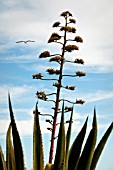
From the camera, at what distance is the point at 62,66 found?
26.7 feet

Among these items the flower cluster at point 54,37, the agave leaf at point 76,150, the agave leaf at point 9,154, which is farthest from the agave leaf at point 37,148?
the flower cluster at point 54,37

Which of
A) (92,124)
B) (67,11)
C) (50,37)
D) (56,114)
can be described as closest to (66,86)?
(50,37)

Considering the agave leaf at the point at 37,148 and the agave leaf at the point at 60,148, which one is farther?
the agave leaf at the point at 37,148

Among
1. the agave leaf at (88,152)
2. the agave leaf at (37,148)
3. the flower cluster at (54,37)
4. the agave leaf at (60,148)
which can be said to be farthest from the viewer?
the flower cluster at (54,37)

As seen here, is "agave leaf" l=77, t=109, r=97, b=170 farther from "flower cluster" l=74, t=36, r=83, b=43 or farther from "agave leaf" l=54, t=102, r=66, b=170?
"flower cluster" l=74, t=36, r=83, b=43

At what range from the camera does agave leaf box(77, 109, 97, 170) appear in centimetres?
488

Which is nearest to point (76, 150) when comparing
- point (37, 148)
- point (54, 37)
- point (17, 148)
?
point (37, 148)

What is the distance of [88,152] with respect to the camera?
488 cm

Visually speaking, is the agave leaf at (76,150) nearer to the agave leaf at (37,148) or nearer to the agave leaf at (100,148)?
the agave leaf at (100,148)

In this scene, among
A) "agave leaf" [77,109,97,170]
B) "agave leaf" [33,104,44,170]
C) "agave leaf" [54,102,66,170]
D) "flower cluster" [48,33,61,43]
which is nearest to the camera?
"agave leaf" [54,102,66,170]

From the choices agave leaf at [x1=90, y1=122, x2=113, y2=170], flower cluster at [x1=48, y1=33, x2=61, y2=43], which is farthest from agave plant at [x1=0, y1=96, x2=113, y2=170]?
flower cluster at [x1=48, y1=33, x2=61, y2=43]

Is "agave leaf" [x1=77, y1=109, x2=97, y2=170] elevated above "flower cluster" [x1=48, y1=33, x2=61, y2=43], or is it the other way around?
"flower cluster" [x1=48, y1=33, x2=61, y2=43]

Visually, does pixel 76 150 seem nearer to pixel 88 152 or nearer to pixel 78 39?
pixel 88 152

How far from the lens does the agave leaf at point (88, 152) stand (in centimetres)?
488
